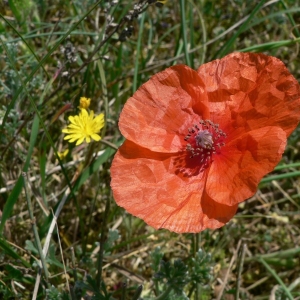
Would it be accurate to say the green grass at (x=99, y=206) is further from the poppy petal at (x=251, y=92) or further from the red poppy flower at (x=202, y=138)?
the poppy petal at (x=251, y=92)

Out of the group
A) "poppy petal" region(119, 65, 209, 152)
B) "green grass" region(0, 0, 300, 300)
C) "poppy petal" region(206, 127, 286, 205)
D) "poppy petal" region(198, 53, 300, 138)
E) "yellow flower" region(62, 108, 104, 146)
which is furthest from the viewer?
"green grass" region(0, 0, 300, 300)

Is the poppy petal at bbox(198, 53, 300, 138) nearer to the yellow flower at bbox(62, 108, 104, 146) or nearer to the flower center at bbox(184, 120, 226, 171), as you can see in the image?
the flower center at bbox(184, 120, 226, 171)

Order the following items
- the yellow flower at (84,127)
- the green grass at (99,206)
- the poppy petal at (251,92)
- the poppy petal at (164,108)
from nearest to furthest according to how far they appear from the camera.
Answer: the poppy petal at (251,92), the poppy petal at (164,108), the yellow flower at (84,127), the green grass at (99,206)

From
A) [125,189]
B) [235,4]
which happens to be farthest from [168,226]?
[235,4]

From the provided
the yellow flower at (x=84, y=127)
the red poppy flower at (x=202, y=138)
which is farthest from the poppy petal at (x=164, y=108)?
the yellow flower at (x=84, y=127)

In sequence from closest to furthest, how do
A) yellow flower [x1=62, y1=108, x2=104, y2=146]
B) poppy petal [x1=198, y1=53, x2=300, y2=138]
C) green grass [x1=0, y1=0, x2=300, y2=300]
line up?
poppy petal [x1=198, y1=53, x2=300, y2=138], yellow flower [x1=62, y1=108, x2=104, y2=146], green grass [x1=0, y1=0, x2=300, y2=300]

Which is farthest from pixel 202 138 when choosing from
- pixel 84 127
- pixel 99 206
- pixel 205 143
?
pixel 99 206

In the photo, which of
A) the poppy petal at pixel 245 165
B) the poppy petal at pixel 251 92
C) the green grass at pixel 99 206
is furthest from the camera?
the green grass at pixel 99 206

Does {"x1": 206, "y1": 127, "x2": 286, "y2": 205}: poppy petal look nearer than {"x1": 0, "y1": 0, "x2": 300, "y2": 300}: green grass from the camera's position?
Yes

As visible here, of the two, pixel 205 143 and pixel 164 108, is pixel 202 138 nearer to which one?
pixel 205 143

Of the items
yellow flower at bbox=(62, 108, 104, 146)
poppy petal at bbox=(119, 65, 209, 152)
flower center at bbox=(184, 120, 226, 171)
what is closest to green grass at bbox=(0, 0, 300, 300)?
yellow flower at bbox=(62, 108, 104, 146)
